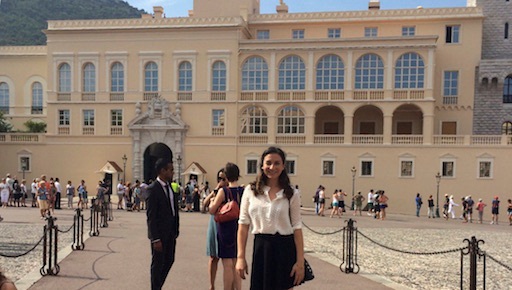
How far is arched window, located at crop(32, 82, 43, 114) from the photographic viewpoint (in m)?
41.2

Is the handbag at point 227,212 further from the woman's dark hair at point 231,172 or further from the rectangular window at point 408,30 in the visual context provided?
the rectangular window at point 408,30

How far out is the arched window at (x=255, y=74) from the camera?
32.6 meters

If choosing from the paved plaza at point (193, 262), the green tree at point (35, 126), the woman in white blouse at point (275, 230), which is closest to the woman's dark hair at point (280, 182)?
the woman in white blouse at point (275, 230)

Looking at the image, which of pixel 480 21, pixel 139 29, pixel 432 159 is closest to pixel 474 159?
pixel 432 159

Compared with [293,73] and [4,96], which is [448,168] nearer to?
[293,73]

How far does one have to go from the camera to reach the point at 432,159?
30.2 meters

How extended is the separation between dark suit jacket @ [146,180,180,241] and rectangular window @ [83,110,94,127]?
101 ft

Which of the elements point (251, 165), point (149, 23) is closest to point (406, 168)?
point (251, 165)

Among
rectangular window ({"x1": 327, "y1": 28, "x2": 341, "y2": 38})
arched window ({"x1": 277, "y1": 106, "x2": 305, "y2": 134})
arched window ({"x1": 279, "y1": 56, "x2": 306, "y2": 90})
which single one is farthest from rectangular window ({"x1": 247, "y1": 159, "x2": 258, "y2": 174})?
rectangular window ({"x1": 327, "y1": 28, "x2": 341, "y2": 38})

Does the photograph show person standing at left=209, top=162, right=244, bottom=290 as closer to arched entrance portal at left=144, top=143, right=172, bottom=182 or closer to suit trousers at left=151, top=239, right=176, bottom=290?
suit trousers at left=151, top=239, right=176, bottom=290

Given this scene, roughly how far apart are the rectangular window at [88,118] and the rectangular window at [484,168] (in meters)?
30.5

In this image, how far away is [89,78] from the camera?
112 ft

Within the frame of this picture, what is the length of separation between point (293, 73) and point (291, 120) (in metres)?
3.75

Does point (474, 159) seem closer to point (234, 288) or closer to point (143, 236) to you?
point (143, 236)
